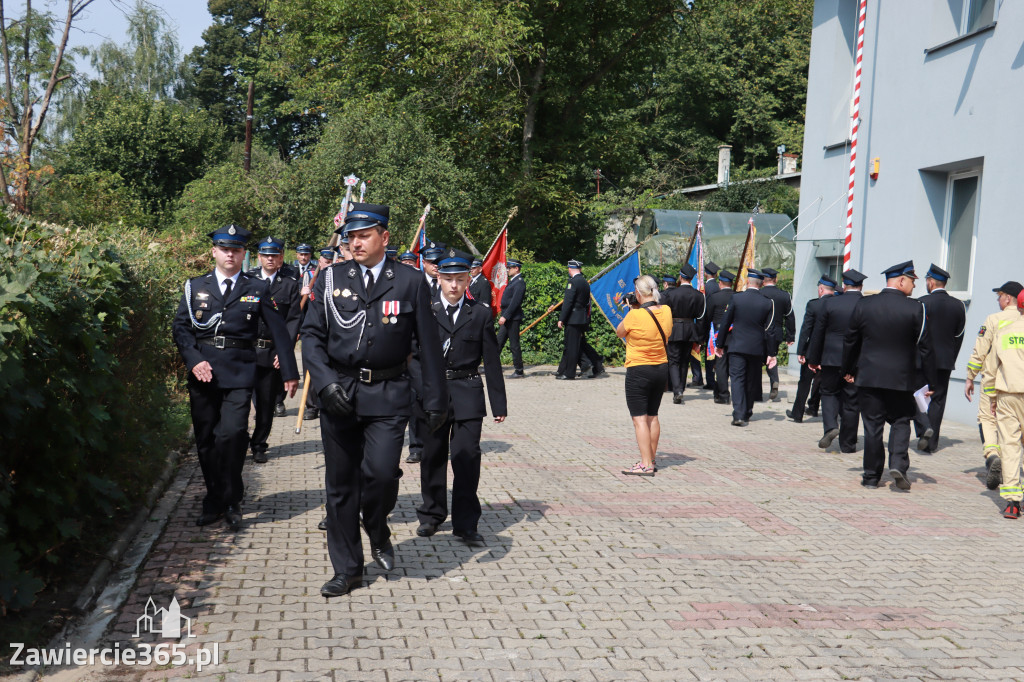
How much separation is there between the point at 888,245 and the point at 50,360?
1352 cm

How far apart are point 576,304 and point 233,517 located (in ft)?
37.6

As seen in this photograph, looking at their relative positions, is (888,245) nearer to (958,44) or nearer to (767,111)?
(958,44)

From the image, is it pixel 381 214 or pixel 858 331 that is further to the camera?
pixel 858 331

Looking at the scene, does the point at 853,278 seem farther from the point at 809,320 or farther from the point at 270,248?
the point at 270,248

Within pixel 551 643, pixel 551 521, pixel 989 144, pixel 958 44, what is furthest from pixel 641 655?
pixel 958 44

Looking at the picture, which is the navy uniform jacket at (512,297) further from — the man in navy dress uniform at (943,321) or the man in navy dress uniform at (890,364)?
the man in navy dress uniform at (890,364)

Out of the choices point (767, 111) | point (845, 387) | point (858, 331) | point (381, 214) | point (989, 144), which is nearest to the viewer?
point (381, 214)

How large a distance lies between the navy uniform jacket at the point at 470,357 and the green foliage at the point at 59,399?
2.15 meters

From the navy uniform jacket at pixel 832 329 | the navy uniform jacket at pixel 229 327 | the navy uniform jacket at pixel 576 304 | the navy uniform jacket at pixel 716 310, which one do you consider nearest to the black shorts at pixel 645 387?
the navy uniform jacket at pixel 832 329

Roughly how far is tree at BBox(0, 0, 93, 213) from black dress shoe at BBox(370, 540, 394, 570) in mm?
9494

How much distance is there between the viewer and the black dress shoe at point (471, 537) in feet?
21.3

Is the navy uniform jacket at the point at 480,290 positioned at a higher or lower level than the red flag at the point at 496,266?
lower

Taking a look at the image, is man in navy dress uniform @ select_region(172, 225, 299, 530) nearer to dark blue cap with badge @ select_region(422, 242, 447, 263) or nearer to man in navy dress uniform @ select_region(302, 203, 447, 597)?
man in navy dress uniform @ select_region(302, 203, 447, 597)

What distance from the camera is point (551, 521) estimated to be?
725 cm
